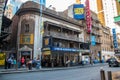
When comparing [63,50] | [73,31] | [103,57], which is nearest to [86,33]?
[73,31]

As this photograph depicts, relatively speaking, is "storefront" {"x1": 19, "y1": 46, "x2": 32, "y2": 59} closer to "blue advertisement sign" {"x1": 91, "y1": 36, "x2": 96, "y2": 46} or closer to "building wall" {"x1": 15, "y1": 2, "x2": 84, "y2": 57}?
"building wall" {"x1": 15, "y1": 2, "x2": 84, "y2": 57}

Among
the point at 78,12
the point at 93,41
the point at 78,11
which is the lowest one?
the point at 93,41

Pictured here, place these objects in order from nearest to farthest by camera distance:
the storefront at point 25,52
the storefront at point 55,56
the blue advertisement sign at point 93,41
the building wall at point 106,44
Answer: the storefront at point 55,56
the storefront at point 25,52
the blue advertisement sign at point 93,41
the building wall at point 106,44

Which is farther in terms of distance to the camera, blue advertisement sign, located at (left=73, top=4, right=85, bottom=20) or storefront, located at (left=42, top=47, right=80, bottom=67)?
blue advertisement sign, located at (left=73, top=4, right=85, bottom=20)

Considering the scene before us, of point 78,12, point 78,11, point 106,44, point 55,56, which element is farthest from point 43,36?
point 106,44

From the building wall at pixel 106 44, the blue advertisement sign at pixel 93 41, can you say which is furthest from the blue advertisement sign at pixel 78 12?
the building wall at pixel 106 44

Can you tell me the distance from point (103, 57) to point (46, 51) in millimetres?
30539

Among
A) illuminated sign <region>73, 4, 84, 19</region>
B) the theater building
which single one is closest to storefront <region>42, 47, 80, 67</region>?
the theater building

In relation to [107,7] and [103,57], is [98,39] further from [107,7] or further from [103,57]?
[107,7]

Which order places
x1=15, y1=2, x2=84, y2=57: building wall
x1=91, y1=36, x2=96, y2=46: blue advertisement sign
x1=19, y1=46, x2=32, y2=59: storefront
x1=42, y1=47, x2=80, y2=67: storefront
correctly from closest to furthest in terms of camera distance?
1. x1=42, y1=47, x2=80, y2=67: storefront
2. x1=19, y1=46, x2=32, y2=59: storefront
3. x1=15, y1=2, x2=84, y2=57: building wall
4. x1=91, y1=36, x2=96, y2=46: blue advertisement sign

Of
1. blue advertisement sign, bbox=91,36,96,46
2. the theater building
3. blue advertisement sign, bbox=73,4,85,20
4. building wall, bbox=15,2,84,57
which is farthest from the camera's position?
blue advertisement sign, bbox=91,36,96,46

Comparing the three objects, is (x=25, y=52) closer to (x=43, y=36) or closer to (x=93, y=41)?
(x=43, y=36)

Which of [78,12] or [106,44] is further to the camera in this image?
[106,44]

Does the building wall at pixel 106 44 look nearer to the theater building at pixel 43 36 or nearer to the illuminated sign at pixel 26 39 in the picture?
the theater building at pixel 43 36
